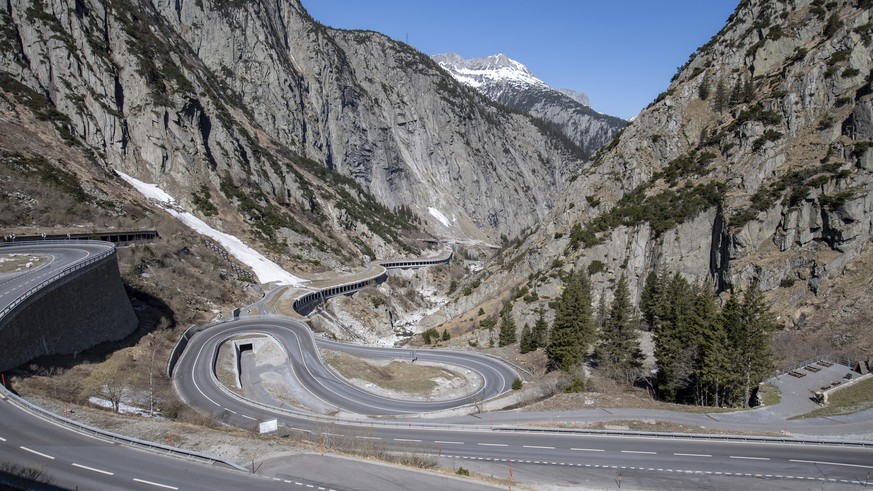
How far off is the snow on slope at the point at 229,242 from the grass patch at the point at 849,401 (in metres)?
65.7

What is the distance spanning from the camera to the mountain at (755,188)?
143 feet

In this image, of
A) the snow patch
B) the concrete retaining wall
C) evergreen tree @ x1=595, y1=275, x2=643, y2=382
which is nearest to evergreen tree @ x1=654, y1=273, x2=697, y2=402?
evergreen tree @ x1=595, y1=275, x2=643, y2=382

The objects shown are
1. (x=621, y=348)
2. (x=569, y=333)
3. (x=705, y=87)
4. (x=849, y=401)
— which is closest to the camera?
(x=849, y=401)

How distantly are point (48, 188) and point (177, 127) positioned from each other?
36.0 metres

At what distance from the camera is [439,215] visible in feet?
599

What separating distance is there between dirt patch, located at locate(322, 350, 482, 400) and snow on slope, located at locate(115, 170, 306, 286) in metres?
36.4

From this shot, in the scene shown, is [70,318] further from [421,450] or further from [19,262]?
[421,450]

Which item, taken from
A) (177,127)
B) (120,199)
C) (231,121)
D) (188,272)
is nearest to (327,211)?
(231,121)

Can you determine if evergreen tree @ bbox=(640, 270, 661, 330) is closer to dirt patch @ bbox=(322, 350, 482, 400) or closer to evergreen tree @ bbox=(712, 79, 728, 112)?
dirt patch @ bbox=(322, 350, 482, 400)

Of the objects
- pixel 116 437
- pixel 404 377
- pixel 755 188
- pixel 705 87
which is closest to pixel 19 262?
pixel 116 437

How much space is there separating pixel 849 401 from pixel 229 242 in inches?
3051

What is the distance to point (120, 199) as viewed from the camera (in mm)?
69188

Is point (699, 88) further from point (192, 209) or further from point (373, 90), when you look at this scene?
point (373, 90)

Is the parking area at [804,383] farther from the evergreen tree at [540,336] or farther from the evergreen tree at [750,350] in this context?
the evergreen tree at [540,336]
